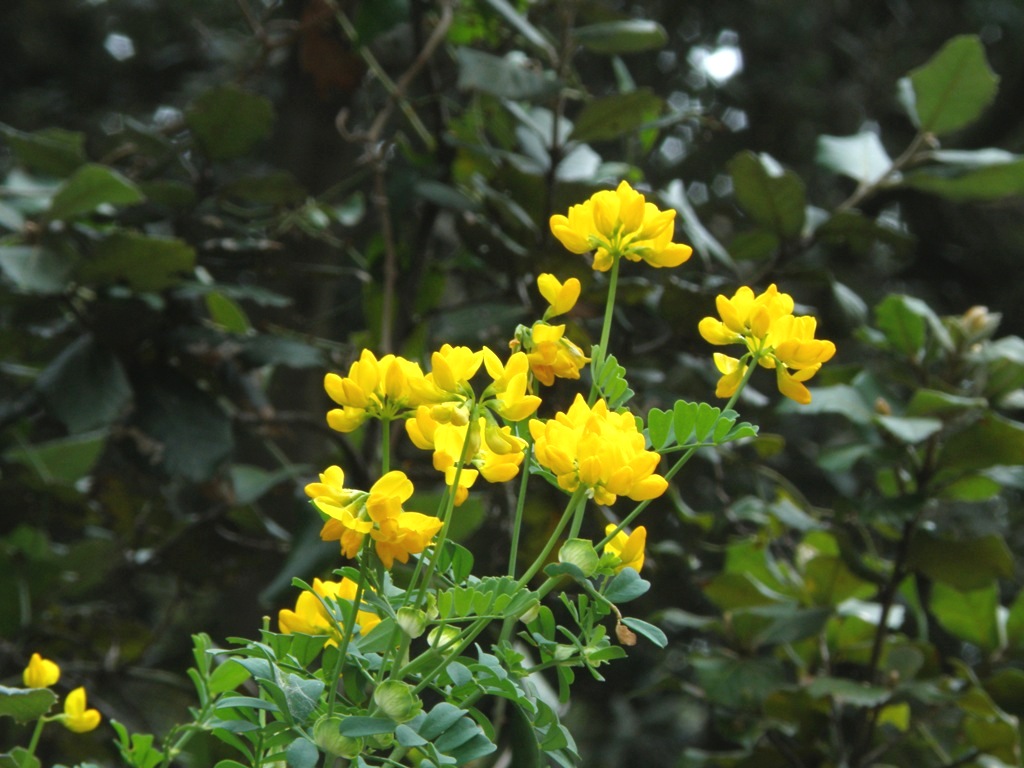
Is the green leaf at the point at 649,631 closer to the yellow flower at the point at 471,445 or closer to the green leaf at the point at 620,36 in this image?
the yellow flower at the point at 471,445

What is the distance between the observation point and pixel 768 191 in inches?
46.7

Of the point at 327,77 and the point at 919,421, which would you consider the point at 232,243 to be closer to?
the point at 327,77

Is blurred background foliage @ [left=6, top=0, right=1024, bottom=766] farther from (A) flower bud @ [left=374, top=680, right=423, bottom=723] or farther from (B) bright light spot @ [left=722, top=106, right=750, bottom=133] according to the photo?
(B) bright light spot @ [left=722, top=106, right=750, bottom=133]

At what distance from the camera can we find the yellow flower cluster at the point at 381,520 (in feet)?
1.50

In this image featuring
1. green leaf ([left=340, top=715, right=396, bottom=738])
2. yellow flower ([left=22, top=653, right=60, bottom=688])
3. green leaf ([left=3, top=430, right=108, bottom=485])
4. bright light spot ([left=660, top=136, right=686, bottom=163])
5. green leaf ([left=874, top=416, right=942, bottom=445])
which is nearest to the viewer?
green leaf ([left=340, top=715, right=396, bottom=738])

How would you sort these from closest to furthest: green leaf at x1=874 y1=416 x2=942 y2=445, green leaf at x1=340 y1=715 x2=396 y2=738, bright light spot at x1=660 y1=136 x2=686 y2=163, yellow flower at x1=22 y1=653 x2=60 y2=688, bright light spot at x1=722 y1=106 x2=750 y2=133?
green leaf at x1=340 y1=715 x2=396 y2=738
yellow flower at x1=22 y1=653 x2=60 y2=688
green leaf at x1=874 y1=416 x2=942 y2=445
bright light spot at x1=722 y1=106 x2=750 y2=133
bright light spot at x1=660 y1=136 x2=686 y2=163

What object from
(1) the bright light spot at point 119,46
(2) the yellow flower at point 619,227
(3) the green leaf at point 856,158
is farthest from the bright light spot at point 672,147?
(2) the yellow flower at point 619,227

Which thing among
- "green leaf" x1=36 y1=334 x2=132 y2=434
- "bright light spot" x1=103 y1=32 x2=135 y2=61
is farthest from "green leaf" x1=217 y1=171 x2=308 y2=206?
"bright light spot" x1=103 y1=32 x2=135 y2=61

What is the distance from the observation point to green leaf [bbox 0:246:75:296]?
1.03m

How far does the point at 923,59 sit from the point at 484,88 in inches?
86.3

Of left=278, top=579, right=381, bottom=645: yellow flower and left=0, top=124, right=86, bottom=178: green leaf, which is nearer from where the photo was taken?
left=278, top=579, right=381, bottom=645: yellow flower

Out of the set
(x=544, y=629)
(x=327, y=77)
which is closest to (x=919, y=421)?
(x=544, y=629)

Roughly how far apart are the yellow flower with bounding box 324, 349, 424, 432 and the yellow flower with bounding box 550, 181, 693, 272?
0.35ft

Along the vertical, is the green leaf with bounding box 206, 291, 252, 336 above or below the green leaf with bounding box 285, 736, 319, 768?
below
